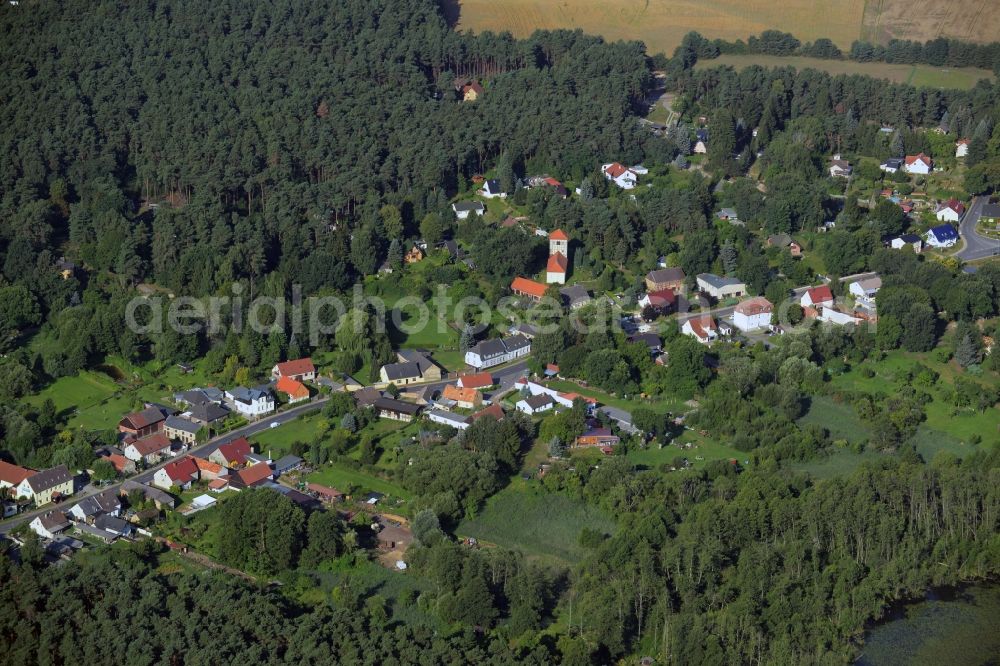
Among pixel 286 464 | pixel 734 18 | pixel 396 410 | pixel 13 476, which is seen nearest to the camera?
pixel 13 476

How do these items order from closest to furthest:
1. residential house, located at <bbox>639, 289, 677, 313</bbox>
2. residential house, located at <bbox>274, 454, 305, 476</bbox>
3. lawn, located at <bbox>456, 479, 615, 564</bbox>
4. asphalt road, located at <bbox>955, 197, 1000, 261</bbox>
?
lawn, located at <bbox>456, 479, 615, 564</bbox> → residential house, located at <bbox>274, 454, 305, 476</bbox> → residential house, located at <bbox>639, 289, 677, 313</bbox> → asphalt road, located at <bbox>955, 197, 1000, 261</bbox>

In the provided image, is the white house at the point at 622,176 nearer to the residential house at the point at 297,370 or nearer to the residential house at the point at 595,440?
the residential house at the point at 297,370

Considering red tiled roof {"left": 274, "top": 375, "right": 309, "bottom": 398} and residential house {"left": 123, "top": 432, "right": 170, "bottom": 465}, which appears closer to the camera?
residential house {"left": 123, "top": 432, "right": 170, "bottom": 465}

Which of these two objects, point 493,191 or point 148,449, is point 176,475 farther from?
point 493,191

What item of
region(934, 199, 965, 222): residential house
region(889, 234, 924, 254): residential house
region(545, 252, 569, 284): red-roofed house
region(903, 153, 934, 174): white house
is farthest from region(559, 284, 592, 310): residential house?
region(903, 153, 934, 174): white house

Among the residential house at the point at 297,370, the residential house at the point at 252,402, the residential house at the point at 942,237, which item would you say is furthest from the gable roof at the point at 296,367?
the residential house at the point at 942,237

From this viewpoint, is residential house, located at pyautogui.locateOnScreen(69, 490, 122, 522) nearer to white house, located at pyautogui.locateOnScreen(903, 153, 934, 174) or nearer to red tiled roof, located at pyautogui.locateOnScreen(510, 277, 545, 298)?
red tiled roof, located at pyautogui.locateOnScreen(510, 277, 545, 298)

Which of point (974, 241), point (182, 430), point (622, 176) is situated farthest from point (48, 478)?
point (974, 241)
